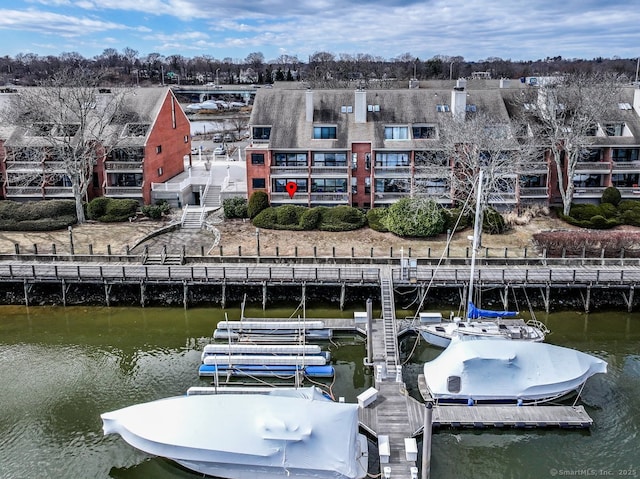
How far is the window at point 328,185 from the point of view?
5759 cm

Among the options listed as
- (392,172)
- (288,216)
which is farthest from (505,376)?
Result: (392,172)

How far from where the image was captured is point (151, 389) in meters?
34.0

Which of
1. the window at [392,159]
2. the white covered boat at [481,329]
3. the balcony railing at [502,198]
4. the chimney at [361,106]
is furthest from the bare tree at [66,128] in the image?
the balcony railing at [502,198]

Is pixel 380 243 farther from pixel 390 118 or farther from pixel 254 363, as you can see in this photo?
pixel 254 363

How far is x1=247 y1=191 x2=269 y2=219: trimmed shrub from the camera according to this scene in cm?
5603

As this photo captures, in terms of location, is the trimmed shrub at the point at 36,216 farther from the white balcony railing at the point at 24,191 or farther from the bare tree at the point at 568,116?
the bare tree at the point at 568,116

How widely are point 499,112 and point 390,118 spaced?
10436 mm

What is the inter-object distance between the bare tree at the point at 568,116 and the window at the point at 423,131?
8.66m

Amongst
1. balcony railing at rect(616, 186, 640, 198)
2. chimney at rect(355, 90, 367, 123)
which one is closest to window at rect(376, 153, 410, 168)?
chimney at rect(355, 90, 367, 123)

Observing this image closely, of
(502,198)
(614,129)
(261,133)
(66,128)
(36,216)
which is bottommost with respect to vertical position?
(36,216)

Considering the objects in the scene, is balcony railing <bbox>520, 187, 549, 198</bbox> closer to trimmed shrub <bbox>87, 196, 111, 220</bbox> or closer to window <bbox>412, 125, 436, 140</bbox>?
window <bbox>412, 125, 436, 140</bbox>

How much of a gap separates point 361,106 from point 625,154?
25.3 m

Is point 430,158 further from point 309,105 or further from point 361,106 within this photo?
point 309,105

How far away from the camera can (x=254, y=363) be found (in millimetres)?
35344
